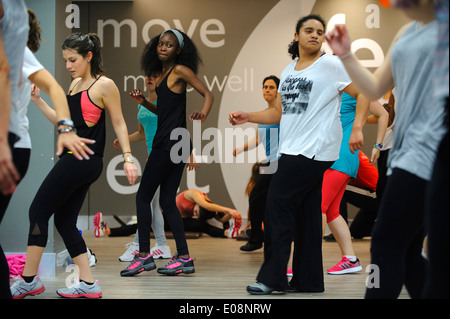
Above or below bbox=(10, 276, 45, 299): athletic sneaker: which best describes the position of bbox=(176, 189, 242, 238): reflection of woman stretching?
below

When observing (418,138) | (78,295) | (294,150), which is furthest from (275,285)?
(418,138)

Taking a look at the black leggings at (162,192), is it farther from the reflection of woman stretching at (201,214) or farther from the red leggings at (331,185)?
the reflection of woman stretching at (201,214)

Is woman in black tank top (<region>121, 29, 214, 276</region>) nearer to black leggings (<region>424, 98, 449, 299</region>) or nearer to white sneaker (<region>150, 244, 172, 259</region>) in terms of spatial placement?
white sneaker (<region>150, 244, 172, 259</region>)

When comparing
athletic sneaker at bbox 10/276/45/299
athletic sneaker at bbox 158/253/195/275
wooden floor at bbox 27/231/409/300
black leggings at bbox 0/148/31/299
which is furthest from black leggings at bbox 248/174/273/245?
black leggings at bbox 0/148/31/299

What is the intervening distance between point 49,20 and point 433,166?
284 centimetres

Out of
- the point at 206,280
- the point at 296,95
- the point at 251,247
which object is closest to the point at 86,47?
the point at 296,95

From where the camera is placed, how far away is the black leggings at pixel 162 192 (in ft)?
11.7

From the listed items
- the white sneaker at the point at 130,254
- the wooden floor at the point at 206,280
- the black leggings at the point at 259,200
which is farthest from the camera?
the black leggings at the point at 259,200

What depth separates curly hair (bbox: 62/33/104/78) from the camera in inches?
120

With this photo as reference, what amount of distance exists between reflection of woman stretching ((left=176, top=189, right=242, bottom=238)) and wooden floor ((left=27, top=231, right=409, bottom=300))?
0.91 metres

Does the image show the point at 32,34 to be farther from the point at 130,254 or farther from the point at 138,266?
the point at 130,254

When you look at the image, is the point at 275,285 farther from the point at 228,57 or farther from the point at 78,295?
the point at 228,57

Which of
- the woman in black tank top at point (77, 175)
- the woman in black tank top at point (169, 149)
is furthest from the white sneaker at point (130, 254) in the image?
the woman in black tank top at point (77, 175)

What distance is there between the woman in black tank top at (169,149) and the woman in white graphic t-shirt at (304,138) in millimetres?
790
